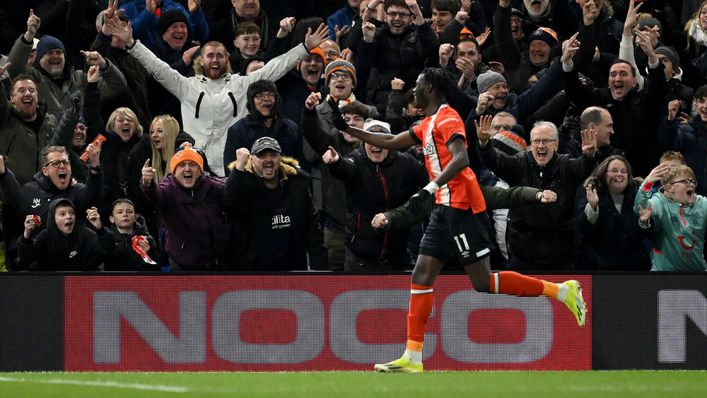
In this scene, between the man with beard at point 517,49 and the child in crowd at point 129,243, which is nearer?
the child in crowd at point 129,243

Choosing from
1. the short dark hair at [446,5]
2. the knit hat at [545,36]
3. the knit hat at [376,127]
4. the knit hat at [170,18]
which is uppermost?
the short dark hair at [446,5]

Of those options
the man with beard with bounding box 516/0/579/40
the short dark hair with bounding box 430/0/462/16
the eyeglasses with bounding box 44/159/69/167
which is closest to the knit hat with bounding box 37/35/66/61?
the eyeglasses with bounding box 44/159/69/167

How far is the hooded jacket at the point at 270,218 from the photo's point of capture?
36.7 ft

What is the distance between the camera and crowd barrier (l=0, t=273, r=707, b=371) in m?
10.9

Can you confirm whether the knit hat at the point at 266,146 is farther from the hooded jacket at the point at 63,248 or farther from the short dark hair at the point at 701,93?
the short dark hair at the point at 701,93

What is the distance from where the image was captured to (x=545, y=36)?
14.1m

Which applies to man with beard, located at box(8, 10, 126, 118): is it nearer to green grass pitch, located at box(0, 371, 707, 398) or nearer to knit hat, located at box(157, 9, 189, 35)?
knit hat, located at box(157, 9, 189, 35)

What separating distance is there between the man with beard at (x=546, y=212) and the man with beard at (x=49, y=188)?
353 cm

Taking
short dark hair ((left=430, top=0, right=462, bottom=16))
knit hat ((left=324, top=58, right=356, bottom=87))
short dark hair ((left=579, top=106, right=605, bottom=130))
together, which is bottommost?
short dark hair ((left=579, top=106, right=605, bottom=130))

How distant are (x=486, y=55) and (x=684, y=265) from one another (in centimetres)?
444

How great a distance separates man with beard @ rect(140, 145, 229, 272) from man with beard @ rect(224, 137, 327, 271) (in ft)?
0.53

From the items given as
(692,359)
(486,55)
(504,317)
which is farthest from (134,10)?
(692,359)

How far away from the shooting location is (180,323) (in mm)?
10945

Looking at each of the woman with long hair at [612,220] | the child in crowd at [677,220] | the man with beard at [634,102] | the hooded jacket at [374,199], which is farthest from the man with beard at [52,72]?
the child in crowd at [677,220]
